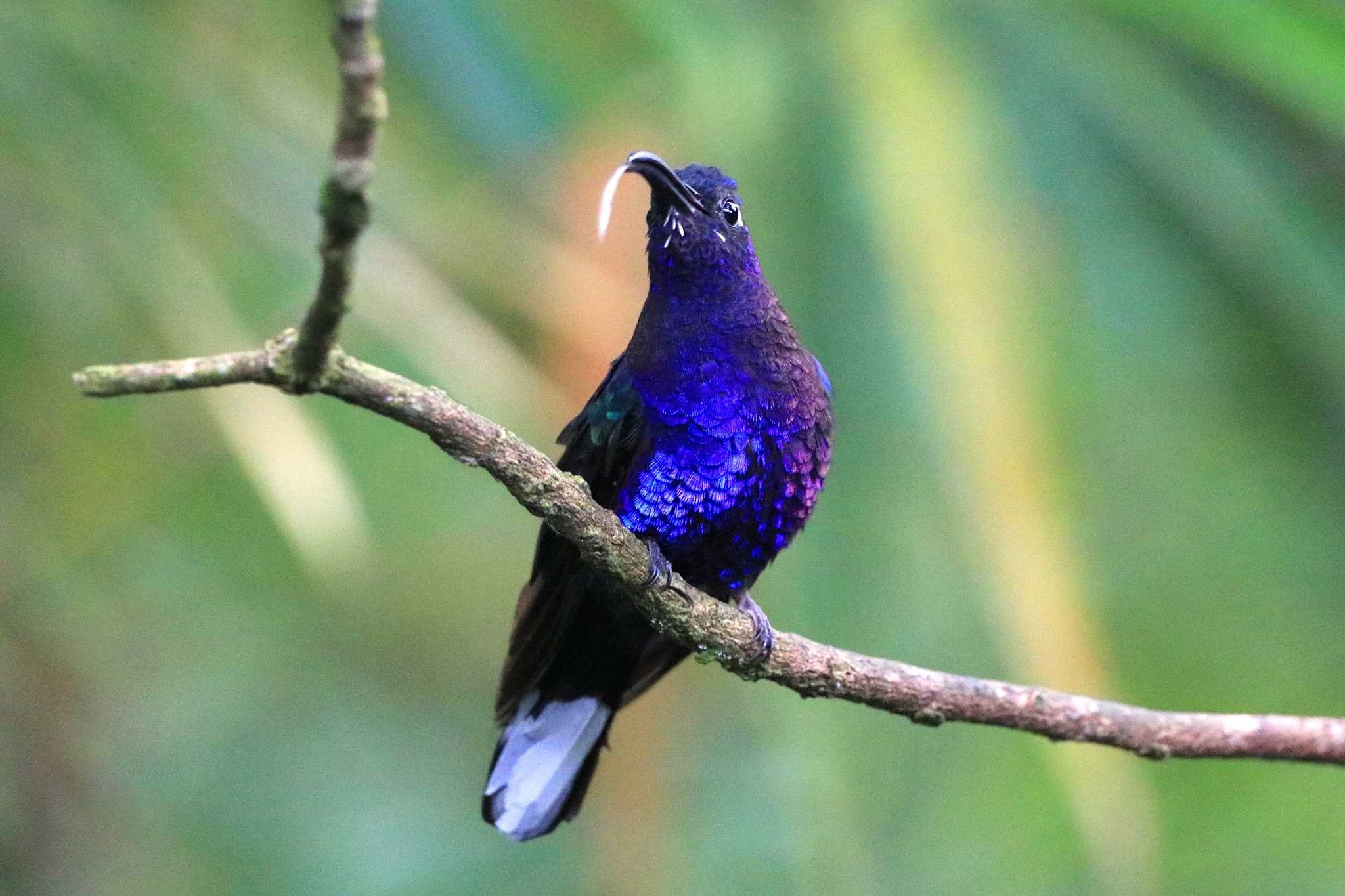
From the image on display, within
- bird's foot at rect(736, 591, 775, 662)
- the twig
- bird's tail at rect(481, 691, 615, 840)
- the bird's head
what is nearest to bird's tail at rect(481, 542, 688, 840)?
bird's tail at rect(481, 691, 615, 840)

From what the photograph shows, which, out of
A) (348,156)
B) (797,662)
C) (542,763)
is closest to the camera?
(348,156)

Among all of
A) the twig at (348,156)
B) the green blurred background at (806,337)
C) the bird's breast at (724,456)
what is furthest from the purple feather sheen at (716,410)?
the twig at (348,156)

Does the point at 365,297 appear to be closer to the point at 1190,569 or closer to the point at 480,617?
the point at 480,617

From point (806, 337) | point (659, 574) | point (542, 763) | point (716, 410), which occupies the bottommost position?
point (542, 763)

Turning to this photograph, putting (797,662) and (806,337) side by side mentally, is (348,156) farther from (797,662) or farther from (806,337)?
(806,337)

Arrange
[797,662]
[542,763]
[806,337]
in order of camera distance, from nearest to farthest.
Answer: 1. [797,662]
2. [806,337]
3. [542,763]

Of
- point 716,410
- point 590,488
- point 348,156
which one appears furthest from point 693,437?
point 348,156

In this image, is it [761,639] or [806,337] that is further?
[806,337]

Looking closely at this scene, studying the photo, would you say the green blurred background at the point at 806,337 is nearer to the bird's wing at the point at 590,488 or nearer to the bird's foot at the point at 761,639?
the bird's foot at the point at 761,639
